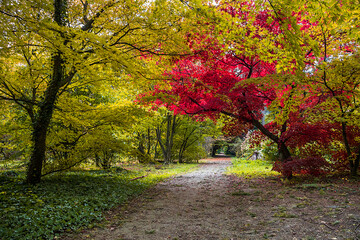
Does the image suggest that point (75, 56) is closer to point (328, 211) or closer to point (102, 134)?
point (102, 134)

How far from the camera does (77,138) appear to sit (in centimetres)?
648

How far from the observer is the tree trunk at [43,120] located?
17.8 feet

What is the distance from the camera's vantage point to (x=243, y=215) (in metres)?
4.31

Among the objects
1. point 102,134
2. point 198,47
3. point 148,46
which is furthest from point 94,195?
point 198,47

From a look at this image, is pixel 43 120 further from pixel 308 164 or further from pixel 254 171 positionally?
pixel 254 171

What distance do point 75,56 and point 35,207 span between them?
2935 millimetres

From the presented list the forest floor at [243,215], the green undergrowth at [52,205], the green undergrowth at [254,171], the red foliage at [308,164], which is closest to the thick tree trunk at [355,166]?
the forest floor at [243,215]

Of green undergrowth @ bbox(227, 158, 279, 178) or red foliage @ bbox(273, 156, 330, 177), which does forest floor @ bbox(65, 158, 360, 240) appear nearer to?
red foliage @ bbox(273, 156, 330, 177)

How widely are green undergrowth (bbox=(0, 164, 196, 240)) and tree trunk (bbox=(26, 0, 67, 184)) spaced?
1.20 ft

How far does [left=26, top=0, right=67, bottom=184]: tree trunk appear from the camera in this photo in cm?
542

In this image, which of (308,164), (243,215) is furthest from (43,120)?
(308,164)

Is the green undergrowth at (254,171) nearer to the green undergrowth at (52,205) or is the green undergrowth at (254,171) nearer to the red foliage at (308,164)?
the red foliage at (308,164)

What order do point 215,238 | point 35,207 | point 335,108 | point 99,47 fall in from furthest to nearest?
point 335,108 → point 99,47 → point 35,207 → point 215,238

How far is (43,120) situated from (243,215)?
17.2ft
